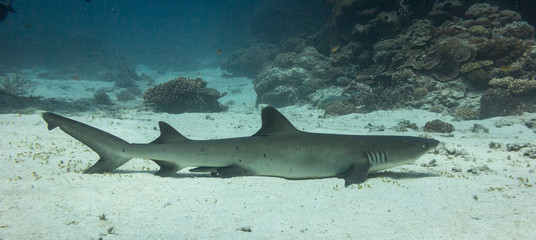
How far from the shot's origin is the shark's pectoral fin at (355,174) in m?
3.68

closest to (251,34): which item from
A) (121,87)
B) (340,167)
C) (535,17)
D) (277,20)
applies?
(277,20)

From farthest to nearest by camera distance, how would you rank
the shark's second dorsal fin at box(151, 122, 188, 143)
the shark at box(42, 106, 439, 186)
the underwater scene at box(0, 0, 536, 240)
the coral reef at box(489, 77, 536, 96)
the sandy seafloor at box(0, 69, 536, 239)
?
the coral reef at box(489, 77, 536, 96), the shark's second dorsal fin at box(151, 122, 188, 143), the shark at box(42, 106, 439, 186), the underwater scene at box(0, 0, 536, 240), the sandy seafloor at box(0, 69, 536, 239)

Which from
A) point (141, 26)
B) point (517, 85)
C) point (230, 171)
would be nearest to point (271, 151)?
point (230, 171)

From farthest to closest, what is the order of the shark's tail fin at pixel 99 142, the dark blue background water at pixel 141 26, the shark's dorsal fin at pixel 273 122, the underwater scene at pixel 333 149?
the dark blue background water at pixel 141 26
the shark's dorsal fin at pixel 273 122
the shark's tail fin at pixel 99 142
the underwater scene at pixel 333 149

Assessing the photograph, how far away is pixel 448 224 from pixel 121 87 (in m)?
34.0

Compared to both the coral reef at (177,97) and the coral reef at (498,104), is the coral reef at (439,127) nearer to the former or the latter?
the coral reef at (498,104)

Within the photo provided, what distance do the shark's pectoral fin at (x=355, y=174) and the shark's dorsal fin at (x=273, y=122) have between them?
1.18 m

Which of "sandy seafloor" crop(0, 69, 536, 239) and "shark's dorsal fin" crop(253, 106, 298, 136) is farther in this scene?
"shark's dorsal fin" crop(253, 106, 298, 136)

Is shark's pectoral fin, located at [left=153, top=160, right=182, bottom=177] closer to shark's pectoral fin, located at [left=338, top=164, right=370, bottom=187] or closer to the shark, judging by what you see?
the shark

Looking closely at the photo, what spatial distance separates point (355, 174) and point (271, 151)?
1433 millimetres

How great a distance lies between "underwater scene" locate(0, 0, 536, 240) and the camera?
2.68 m

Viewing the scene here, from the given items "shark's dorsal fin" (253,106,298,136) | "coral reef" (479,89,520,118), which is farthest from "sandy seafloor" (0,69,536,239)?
"coral reef" (479,89,520,118)

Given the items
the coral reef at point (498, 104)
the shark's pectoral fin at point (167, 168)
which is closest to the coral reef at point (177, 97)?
the shark's pectoral fin at point (167, 168)

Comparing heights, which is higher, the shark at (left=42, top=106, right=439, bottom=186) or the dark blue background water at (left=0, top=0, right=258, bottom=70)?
the dark blue background water at (left=0, top=0, right=258, bottom=70)
